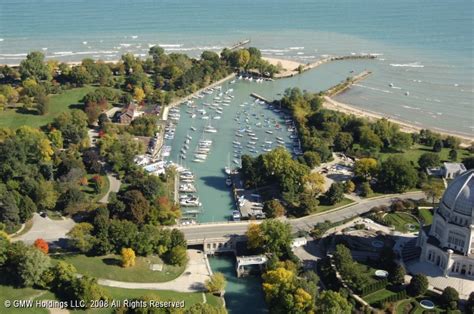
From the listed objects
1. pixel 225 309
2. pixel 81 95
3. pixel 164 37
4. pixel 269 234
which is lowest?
pixel 225 309

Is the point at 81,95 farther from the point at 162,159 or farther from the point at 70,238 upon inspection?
the point at 70,238

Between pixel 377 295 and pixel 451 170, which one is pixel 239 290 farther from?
pixel 451 170

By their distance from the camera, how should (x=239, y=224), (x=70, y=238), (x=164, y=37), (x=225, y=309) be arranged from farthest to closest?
1. (x=164, y=37)
2. (x=239, y=224)
3. (x=70, y=238)
4. (x=225, y=309)

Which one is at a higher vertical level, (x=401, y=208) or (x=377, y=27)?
(x=377, y=27)

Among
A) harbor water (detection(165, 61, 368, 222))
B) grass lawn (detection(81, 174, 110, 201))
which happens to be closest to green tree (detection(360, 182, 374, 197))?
harbor water (detection(165, 61, 368, 222))

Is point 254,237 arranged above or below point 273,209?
below

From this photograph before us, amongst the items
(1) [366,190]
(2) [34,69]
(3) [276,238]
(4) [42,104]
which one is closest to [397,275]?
(3) [276,238]

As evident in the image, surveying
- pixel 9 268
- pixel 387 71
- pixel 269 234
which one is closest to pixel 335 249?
pixel 269 234

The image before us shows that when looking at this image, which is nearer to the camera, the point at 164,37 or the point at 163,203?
the point at 163,203
